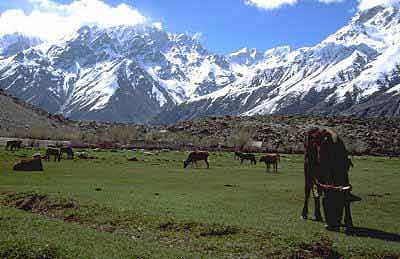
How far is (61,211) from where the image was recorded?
25.8 metres

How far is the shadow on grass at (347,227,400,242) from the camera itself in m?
19.4

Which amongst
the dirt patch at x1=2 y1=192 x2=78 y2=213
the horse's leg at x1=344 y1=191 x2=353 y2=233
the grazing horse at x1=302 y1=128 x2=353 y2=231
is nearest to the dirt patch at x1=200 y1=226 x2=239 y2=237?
the grazing horse at x1=302 y1=128 x2=353 y2=231

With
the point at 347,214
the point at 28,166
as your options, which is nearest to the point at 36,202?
the point at 28,166

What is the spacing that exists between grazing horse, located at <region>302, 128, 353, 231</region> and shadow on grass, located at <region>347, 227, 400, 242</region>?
0.43 meters

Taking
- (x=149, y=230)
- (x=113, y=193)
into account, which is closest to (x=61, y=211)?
(x=113, y=193)

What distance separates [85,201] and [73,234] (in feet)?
26.4

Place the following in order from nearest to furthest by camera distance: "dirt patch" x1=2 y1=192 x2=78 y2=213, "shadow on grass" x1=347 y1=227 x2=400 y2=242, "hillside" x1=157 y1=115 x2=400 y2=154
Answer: "shadow on grass" x1=347 y1=227 x2=400 y2=242
"dirt patch" x1=2 y1=192 x2=78 y2=213
"hillside" x1=157 y1=115 x2=400 y2=154

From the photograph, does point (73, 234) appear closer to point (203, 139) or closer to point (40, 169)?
point (40, 169)

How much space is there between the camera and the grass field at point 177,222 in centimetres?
1728

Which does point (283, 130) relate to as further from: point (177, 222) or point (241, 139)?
point (177, 222)

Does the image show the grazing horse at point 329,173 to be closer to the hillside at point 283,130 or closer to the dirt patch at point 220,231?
the dirt patch at point 220,231

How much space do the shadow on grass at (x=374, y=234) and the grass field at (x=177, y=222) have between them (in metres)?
0.05

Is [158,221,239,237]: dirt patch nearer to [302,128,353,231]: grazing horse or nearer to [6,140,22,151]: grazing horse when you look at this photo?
[302,128,353,231]: grazing horse

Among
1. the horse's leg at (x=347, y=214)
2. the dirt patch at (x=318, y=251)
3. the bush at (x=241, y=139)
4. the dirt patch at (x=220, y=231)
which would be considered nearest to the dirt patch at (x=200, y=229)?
the dirt patch at (x=220, y=231)
